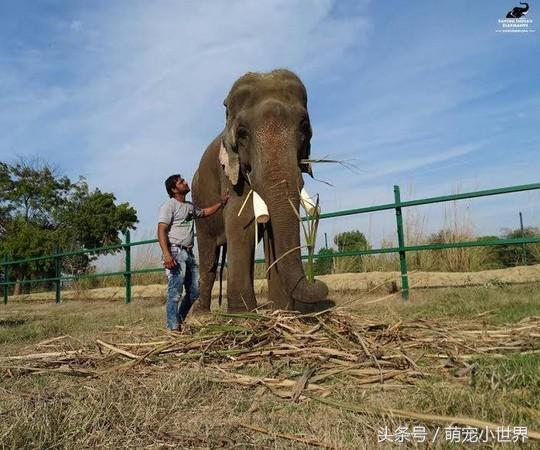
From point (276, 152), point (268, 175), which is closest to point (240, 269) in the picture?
point (268, 175)

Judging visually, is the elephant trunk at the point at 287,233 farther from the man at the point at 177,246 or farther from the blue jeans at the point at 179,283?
the blue jeans at the point at 179,283

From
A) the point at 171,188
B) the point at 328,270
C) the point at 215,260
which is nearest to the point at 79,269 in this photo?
the point at 328,270

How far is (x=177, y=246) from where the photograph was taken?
18.2 ft

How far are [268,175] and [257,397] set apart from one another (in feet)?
7.62

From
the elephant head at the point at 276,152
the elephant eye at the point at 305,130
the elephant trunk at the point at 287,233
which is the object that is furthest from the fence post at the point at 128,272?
the elephant trunk at the point at 287,233

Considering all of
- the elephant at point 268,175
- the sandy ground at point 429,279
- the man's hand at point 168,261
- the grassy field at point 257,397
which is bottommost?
the grassy field at point 257,397

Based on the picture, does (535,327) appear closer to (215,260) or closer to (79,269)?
(215,260)

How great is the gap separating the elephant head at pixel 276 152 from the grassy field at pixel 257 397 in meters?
0.69

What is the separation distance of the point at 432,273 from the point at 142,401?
7.69m

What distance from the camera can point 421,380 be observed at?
262cm

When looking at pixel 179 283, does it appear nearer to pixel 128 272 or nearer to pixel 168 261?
pixel 168 261

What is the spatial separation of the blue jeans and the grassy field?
56.5 inches

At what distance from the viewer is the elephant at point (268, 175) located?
4410 mm

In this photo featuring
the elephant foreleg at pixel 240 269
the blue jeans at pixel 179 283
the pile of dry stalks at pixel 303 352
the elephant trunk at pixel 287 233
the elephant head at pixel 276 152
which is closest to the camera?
the pile of dry stalks at pixel 303 352
